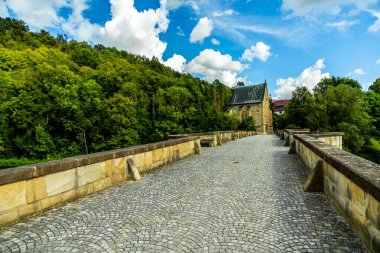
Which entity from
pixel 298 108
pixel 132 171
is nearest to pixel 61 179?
pixel 132 171

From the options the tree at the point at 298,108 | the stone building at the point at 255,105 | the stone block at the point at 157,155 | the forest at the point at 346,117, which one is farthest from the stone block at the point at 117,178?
the stone building at the point at 255,105

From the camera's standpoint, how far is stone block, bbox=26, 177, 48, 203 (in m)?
4.22

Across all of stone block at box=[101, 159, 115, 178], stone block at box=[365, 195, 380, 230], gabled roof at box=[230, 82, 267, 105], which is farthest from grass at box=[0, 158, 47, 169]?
gabled roof at box=[230, 82, 267, 105]

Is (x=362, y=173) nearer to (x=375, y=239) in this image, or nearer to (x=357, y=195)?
(x=357, y=195)

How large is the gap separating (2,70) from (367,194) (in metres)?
46.8

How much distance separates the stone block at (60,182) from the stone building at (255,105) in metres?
64.7

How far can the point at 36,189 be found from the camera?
4359 millimetres

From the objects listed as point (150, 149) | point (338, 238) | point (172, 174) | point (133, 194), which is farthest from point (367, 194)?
point (150, 149)

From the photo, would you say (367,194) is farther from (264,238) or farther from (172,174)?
(172,174)

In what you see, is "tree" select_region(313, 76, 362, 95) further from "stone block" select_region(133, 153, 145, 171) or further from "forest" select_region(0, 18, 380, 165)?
"stone block" select_region(133, 153, 145, 171)

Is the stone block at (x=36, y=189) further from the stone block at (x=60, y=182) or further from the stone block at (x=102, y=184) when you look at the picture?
the stone block at (x=102, y=184)

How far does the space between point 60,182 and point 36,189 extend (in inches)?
20.9

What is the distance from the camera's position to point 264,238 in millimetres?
3326

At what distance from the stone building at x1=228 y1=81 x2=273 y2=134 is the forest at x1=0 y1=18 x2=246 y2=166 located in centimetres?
2017
